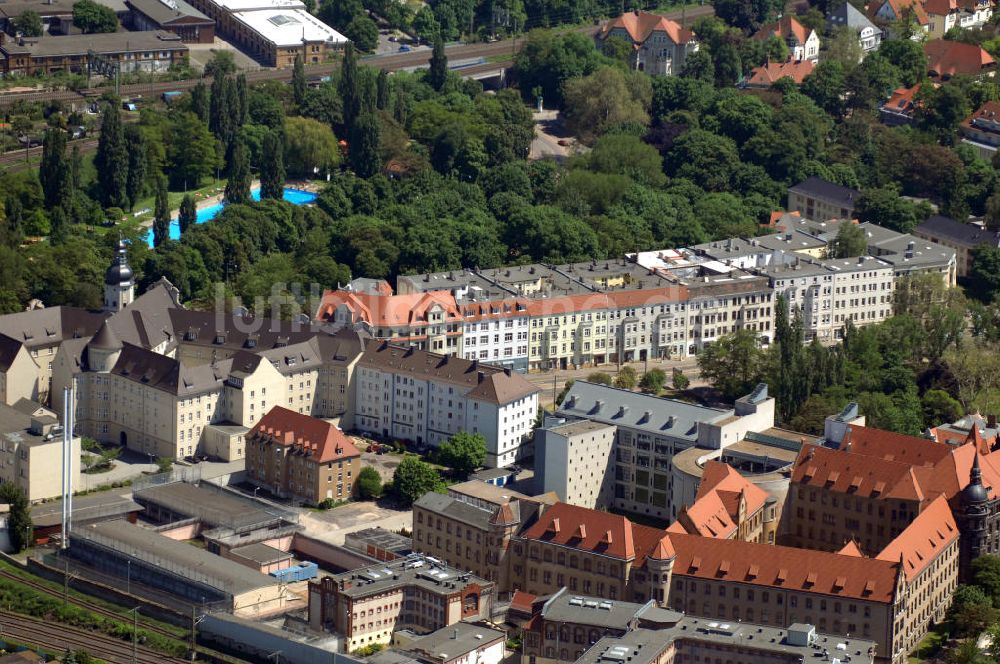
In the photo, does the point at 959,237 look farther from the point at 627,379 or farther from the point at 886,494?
the point at 886,494

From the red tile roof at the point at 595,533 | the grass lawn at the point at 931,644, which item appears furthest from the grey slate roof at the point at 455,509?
the grass lawn at the point at 931,644

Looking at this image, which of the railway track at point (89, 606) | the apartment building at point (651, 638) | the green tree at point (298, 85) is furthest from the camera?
the green tree at point (298, 85)

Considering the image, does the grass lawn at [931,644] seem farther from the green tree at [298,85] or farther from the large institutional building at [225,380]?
the green tree at [298,85]

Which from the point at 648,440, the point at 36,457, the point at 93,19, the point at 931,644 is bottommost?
the point at 931,644

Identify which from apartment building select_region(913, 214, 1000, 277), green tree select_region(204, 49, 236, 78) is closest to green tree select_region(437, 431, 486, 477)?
apartment building select_region(913, 214, 1000, 277)

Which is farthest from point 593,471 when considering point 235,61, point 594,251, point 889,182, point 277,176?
point 235,61

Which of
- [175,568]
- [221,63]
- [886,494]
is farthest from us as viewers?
[221,63]

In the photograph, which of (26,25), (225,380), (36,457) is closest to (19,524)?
(36,457)
